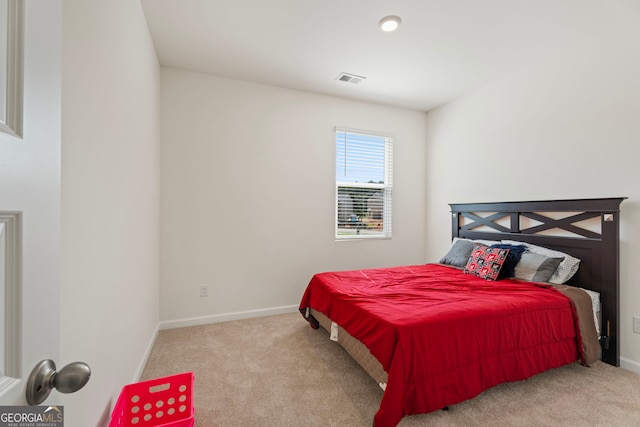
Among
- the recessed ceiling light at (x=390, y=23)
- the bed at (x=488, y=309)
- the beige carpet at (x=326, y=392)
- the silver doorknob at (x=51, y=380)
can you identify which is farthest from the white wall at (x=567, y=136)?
the silver doorknob at (x=51, y=380)

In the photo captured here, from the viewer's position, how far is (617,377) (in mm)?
2123

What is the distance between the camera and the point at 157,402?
5.40ft

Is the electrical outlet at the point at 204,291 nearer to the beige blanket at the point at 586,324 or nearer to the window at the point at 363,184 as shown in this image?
the window at the point at 363,184

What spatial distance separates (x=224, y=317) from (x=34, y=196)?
3.02 m

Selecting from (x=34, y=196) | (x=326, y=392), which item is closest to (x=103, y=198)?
(x=34, y=196)

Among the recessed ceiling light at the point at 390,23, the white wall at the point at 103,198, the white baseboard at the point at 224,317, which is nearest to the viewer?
the white wall at the point at 103,198

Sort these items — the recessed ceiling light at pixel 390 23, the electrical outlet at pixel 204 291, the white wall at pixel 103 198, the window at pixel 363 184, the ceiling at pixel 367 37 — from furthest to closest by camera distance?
the window at pixel 363 184 < the electrical outlet at pixel 204 291 < the recessed ceiling light at pixel 390 23 < the ceiling at pixel 367 37 < the white wall at pixel 103 198

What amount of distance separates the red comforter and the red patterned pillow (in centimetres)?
17

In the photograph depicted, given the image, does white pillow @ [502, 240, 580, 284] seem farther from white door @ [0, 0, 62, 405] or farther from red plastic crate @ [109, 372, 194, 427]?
white door @ [0, 0, 62, 405]

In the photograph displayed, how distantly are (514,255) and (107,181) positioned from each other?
3298 mm

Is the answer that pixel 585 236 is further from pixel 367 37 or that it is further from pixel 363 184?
pixel 367 37

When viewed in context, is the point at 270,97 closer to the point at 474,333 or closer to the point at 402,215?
the point at 402,215

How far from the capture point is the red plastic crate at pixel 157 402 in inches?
62.5

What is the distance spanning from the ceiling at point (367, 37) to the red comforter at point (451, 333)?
2.18 meters
